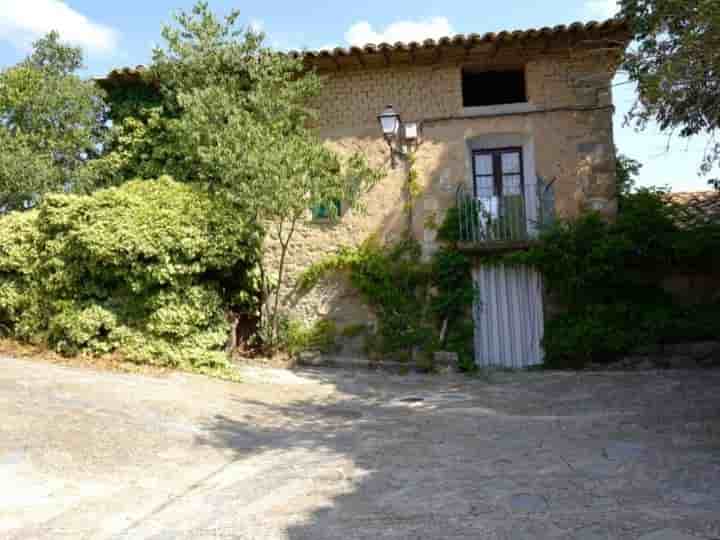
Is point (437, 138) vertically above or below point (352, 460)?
above

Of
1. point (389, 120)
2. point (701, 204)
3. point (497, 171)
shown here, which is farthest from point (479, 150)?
point (701, 204)

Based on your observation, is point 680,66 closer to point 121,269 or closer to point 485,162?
point 485,162

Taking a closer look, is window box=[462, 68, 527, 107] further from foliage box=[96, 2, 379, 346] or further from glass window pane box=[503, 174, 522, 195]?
foliage box=[96, 2, 379, 346]

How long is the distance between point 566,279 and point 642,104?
14.7 feet

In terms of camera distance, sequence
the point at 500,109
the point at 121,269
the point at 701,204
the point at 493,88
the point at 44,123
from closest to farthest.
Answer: the point at 121,269 → the point at 44,123 → the point at 500,109 → the point at 701,204 → the point at 493,88

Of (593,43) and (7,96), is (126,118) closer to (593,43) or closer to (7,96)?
(7,96)

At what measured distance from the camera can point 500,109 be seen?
10.9 metres

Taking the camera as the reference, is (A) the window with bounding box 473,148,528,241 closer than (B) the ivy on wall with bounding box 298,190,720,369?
No

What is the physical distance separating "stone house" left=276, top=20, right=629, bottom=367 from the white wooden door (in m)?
0.02

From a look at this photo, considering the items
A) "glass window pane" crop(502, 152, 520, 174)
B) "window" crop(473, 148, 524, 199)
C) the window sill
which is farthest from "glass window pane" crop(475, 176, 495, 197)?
the window sill

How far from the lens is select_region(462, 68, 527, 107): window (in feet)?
39.5

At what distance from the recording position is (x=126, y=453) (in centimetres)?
543

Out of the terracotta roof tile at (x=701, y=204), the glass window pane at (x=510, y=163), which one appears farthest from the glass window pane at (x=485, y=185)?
the terracotta roof tile at (x=701, y=204)

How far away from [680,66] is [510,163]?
5.78 meters
